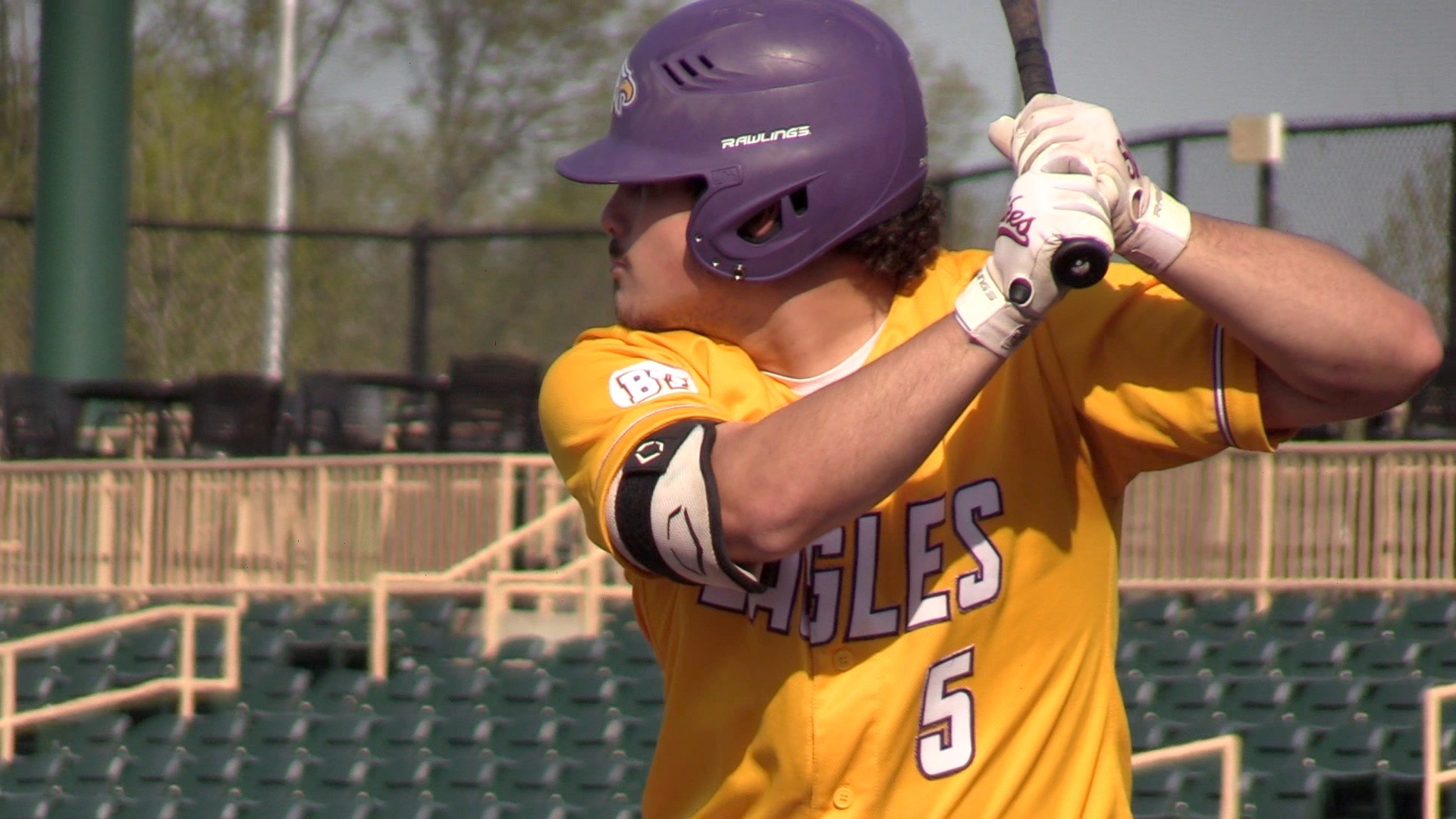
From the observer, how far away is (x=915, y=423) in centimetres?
158

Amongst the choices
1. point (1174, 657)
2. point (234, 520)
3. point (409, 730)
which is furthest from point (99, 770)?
point (1174, 657)

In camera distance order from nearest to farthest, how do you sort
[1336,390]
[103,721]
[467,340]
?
[1336,390]
[103,721]
[467,340]

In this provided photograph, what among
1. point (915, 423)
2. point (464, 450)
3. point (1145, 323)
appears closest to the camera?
point (915, 423)

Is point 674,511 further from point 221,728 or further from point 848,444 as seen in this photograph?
point 221,728

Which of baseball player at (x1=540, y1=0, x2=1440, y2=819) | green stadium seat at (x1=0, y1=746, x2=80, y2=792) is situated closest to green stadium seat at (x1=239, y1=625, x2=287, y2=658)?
green stadium seat at (x1=0, y1=746, x2=80, y2=792)

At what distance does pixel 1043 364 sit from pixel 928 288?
0.55 ft

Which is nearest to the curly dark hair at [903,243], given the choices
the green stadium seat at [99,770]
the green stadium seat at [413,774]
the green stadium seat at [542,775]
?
the green stadium seat at [542,775]

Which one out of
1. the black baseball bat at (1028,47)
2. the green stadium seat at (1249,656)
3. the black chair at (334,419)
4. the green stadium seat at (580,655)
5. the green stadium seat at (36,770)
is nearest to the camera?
the black baseball bat at (1028,47)

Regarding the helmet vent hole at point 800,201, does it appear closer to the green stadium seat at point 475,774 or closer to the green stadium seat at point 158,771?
the green stadium seat at point 475,774

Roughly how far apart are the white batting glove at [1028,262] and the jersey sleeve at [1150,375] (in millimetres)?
204

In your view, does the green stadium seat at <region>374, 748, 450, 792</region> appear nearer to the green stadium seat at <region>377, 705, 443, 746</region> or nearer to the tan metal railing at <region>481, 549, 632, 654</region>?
the green stadium seat at <region>377, 705, 443, 746</region>

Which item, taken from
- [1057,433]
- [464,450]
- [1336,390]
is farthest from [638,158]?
[464,450]

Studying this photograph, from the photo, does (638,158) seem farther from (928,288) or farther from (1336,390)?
(1336,390)

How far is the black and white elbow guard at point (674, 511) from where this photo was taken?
1637 millimetres
